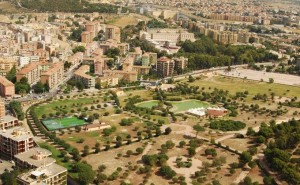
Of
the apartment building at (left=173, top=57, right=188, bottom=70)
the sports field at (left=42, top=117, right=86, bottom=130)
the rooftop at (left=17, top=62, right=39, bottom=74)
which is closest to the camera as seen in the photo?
the sports field at (left=42, top=117, right=86, bottom=130)

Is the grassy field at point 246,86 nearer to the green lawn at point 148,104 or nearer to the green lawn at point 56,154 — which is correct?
the green lawn at point 148,104

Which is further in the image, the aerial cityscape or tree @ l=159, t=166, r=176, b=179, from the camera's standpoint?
the aerial cityscape

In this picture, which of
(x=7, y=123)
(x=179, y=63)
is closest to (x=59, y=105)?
(x=7, y=123)

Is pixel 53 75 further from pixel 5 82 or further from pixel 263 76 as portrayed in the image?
pixel 263 76

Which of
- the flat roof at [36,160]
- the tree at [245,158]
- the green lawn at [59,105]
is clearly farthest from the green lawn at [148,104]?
the flat roof at [36,160]

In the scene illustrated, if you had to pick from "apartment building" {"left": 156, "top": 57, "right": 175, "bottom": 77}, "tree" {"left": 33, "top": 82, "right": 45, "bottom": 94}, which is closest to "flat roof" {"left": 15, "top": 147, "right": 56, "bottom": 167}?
"tree" {"left": 33, "top": 82, "right": 45, "bottom": 94}

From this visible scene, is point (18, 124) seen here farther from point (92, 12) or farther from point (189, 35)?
point (92, 12)

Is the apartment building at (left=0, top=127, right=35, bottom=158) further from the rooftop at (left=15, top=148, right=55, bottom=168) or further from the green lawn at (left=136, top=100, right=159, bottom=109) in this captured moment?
the green lawn at (left=136, top=100, right=159, bottom=109)
